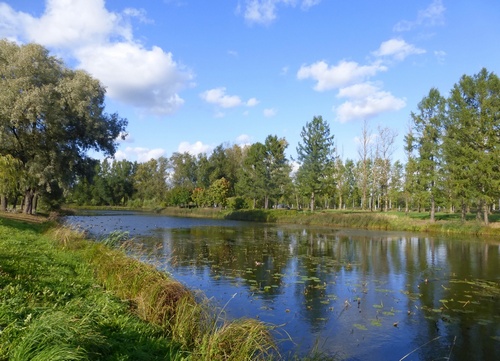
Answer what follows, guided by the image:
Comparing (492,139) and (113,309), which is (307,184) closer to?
(492,139)

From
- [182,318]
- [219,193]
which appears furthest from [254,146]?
[182,318]

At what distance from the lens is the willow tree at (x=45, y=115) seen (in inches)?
976

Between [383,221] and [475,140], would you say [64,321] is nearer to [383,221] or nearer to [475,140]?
[383,221]

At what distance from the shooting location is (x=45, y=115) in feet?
84.4

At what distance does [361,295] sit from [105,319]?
27.7 feet

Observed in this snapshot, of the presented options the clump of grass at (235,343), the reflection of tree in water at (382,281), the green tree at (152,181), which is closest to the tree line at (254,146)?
the reflection of tree in water at (382,281)

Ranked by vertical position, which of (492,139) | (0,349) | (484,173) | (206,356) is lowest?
(206,356)

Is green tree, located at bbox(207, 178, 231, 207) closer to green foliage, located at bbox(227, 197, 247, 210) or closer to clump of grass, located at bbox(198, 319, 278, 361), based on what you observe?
green foliage, located at bbox(227, 197, 247, 210)

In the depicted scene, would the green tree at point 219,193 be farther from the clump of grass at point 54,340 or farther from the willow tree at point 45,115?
the clump of grass at point 54,340

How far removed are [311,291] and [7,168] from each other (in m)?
15.8

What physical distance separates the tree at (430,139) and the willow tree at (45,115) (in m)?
32.7

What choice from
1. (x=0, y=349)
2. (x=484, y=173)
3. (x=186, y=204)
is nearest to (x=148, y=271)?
(x=0, y=349)

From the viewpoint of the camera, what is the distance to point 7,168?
18.7 m

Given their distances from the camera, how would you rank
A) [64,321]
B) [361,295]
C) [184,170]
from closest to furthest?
[64,321]
[361,295]
[184,170]
